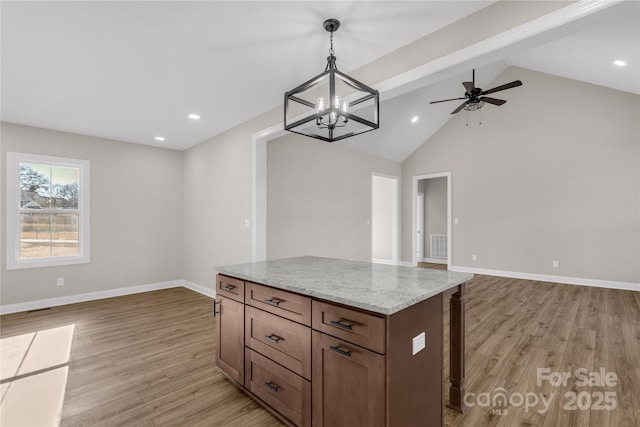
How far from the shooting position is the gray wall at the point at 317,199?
4688mm

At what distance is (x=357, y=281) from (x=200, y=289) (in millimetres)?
4150

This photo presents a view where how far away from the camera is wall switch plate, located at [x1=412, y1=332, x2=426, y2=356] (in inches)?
58.5

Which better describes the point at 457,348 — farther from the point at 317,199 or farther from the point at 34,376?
the point at 317,199

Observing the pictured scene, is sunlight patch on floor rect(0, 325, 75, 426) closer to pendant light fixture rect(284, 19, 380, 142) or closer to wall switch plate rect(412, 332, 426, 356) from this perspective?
wall switch plate rect(412, 332, 426, 356)

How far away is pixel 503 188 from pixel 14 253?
8503 millimetres

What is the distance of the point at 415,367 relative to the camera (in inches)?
59.2

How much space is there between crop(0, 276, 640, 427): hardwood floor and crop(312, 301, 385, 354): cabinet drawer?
2.81 ft

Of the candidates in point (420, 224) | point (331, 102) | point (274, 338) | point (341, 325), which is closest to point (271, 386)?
point (274, 338)

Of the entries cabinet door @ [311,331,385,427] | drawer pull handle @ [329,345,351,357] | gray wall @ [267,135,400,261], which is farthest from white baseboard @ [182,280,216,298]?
drawer pull handle @ [329,345,351,357]

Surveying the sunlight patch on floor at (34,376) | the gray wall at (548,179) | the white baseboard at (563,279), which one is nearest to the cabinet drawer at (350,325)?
the sunlight patch on floor at (34,376)

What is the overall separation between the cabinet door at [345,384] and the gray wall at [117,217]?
4.75 meters

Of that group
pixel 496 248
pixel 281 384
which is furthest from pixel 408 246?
pixel 281 384

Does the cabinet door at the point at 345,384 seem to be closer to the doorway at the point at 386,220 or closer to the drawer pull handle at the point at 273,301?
the drawer pull handle at the point at 273,301

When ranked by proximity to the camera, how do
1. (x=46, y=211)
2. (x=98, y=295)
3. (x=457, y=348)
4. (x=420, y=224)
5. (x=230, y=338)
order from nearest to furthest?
(x=457, y=348)
(x=230, y=338)
(x=46, y=211)
(x=98, y=295)
(x=420, y=224)
